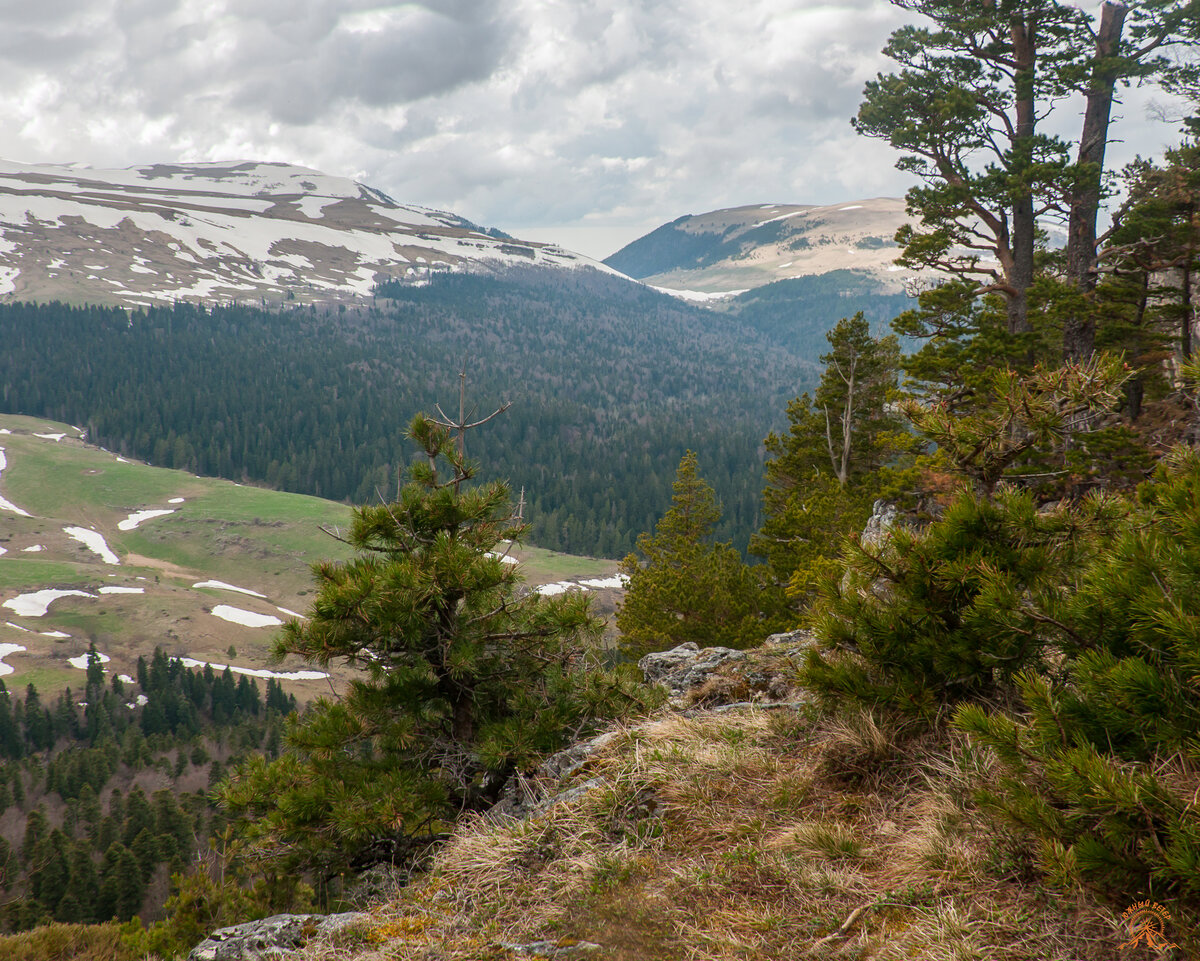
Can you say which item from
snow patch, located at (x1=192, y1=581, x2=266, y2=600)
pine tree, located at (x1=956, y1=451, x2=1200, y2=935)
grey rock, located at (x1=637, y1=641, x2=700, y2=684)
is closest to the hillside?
pine tree, located at (x1=956, y1=451, x2=1200, y2=935)

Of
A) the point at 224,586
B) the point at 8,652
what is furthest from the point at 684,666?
the point at 224,586

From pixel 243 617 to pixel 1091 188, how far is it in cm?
11616

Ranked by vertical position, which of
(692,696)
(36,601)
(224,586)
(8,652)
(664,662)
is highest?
(692,696)

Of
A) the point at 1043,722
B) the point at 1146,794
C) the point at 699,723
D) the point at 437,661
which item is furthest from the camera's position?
the point at 437,661

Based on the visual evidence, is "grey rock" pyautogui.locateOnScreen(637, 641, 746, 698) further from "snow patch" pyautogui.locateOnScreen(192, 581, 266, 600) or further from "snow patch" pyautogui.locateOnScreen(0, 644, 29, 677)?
"snow patch" pyautogui.locateOnScreen(192, 581, 266, 600)

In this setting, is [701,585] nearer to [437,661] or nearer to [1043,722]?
[437,661]

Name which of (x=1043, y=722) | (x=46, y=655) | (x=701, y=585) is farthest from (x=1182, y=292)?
(x=46, y=655)

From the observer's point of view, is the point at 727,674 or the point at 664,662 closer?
the point at 727,674

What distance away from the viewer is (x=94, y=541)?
447 ft

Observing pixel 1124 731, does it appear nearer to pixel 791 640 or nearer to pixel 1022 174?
pixel 791 640

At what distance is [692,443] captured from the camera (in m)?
190

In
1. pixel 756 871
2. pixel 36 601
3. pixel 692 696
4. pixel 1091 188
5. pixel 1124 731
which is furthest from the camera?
pixel 36 601

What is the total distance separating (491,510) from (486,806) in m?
3.85

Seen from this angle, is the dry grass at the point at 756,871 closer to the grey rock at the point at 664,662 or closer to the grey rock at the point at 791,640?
the grey rock at the point at 791,640
